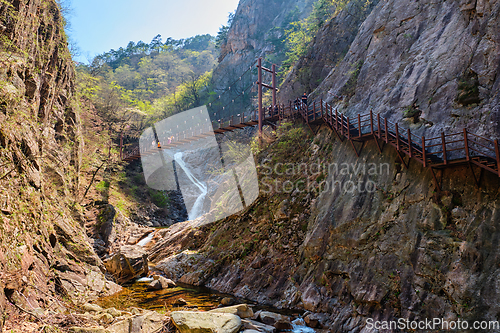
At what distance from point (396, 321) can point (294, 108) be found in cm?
1234

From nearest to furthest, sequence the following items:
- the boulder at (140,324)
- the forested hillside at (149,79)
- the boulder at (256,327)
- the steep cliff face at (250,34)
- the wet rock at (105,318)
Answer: the boulder at (140,324) → the wet rock at (105,318) → the boulder at (256,327) → the forested hillside at (149,79) → the steep cliff face at (250,34)

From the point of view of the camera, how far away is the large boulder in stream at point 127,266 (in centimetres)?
1391

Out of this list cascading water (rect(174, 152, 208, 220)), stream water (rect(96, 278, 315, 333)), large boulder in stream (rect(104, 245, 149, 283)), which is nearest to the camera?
stream water (rect(96, 278, 315, 333))

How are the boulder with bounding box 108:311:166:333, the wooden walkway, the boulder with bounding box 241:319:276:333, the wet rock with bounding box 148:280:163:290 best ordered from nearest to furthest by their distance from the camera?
the boulder with bounding box 108:311:166:333 → the wooden walkway → the boulder with bounding box 241:319:276:333 → the wet rock with bounding box 148:280:163:290

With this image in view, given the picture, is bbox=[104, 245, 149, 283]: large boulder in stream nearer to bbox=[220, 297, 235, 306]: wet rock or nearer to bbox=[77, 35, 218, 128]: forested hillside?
bbox=[220, 297, 235, 306]: wet rock

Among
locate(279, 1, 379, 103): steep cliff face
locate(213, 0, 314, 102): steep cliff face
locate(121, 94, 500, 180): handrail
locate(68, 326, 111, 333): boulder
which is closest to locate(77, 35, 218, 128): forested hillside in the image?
locate(213, 0, 314, 102): steep cliff face

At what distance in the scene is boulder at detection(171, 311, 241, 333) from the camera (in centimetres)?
749

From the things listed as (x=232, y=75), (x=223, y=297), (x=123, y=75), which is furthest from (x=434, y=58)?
(x=123, y=75)

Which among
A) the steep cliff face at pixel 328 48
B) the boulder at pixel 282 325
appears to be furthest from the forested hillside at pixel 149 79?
the boulder at pixel 282 325

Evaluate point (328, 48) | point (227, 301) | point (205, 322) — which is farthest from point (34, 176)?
point (328, 48)

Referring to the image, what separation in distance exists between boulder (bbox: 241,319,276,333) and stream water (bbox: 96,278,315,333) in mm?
832

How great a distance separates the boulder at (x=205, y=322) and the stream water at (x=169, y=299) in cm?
186

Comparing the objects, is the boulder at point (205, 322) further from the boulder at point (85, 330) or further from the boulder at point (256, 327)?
the boulder at point (85, 330)

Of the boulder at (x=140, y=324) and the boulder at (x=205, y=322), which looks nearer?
the boulder at (x=140, y=324)
